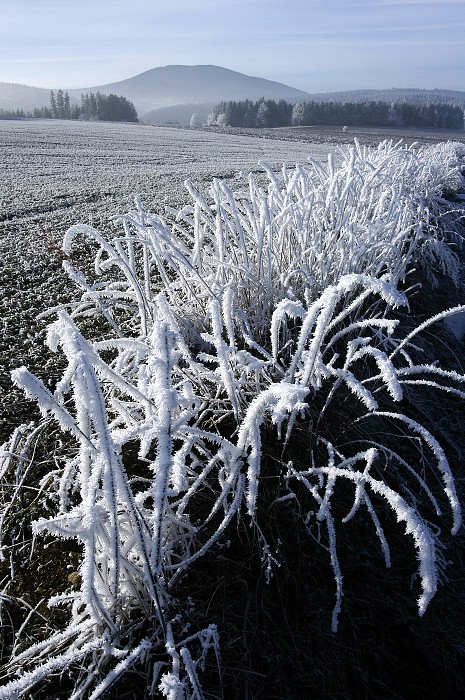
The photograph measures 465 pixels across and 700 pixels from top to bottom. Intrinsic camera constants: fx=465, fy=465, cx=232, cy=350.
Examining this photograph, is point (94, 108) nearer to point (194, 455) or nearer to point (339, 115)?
point (339, 115)

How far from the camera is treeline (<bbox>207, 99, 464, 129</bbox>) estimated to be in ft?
209

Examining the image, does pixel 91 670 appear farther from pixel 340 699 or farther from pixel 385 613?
pixel 385 613

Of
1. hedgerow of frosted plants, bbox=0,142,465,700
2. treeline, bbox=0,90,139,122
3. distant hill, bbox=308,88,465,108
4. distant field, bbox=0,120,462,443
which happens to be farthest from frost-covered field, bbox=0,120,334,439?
distant hill, bbox=308,88,465,108

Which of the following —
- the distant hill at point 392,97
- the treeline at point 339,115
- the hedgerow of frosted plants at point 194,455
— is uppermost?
the distant hill at point 392,97

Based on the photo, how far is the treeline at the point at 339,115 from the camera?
6366cm

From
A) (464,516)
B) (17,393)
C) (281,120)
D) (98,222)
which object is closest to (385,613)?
(464,516)

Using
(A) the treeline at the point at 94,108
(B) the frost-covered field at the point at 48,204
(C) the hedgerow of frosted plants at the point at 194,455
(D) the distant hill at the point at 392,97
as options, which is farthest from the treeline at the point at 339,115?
(C) the hedgerow of frosted plants at the point at 194,455

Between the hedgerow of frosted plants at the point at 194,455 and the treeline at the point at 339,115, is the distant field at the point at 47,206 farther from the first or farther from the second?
the treeline at the point at 339,115

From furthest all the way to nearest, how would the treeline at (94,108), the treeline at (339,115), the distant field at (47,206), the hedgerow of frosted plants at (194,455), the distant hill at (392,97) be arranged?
the distant hill at (392,97)
the treeline at (339,115)
the treeline at (94,108)
the distant field at (47,206)
the hedgerow of frosted plants at (194,455)

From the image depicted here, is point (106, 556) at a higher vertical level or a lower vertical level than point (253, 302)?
lower

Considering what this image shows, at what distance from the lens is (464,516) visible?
4.99 feet

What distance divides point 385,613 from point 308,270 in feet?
4.61

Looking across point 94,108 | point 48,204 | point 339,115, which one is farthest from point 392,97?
point 48,204

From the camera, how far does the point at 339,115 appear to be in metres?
64.8
